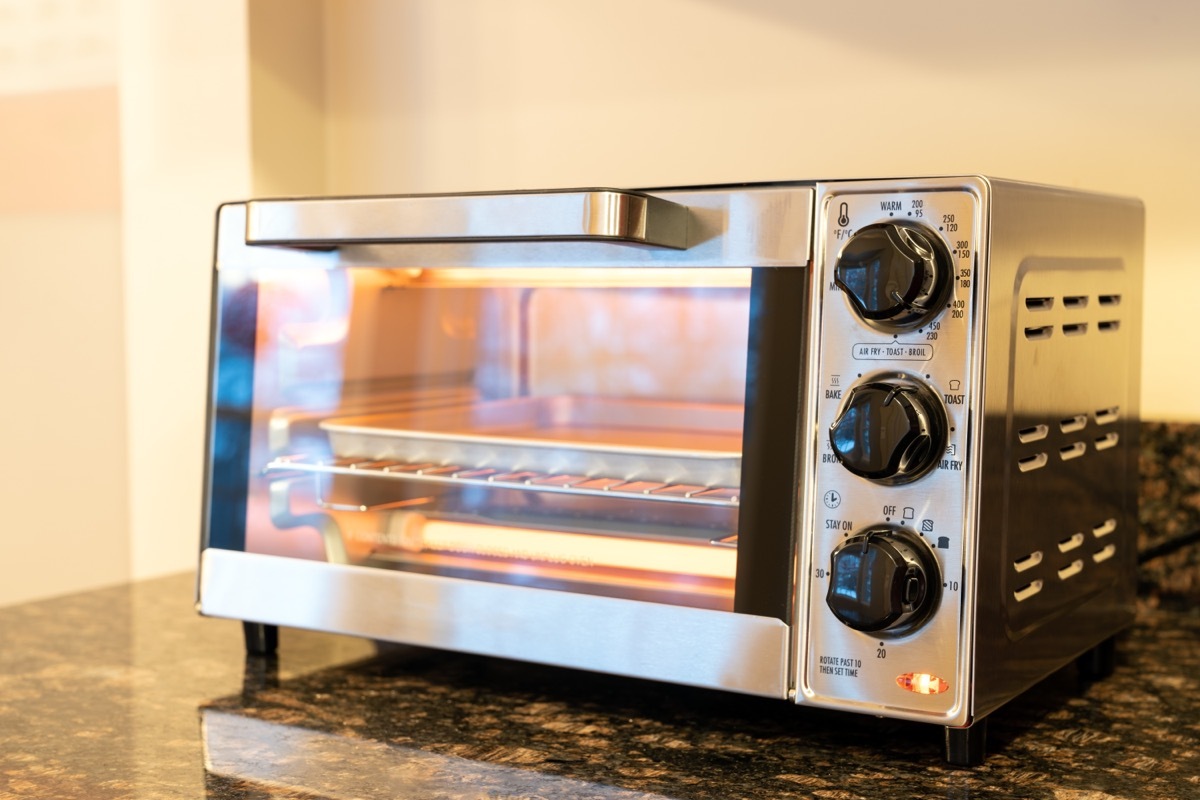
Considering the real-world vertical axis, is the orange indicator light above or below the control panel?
below

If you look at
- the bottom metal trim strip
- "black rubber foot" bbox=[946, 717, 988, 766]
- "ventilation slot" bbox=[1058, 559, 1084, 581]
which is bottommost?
"black rubber foot" bbox=[946, 717, 988, 766]

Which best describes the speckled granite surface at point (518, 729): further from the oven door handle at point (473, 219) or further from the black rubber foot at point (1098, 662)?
the oven door handle at point (473, 219)

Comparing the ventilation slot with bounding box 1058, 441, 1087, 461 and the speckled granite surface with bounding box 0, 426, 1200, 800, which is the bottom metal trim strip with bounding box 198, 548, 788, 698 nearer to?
the speckled granite surface with bounding box 0, 426, 1200, 800

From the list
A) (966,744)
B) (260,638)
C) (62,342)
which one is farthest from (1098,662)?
(62,342)

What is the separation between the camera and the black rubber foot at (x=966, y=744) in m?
0.75

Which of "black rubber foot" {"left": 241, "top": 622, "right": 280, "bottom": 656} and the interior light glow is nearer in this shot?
the interior light glow

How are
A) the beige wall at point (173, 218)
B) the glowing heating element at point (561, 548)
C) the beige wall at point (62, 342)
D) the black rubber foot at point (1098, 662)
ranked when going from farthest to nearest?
the beige wall at point (62, 342)
the beige wall at point (173, 218)
the black rubber foot at point (1098, 662)
the glowing heating element at point (561, 548)

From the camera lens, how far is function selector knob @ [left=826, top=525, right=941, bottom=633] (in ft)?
2.30

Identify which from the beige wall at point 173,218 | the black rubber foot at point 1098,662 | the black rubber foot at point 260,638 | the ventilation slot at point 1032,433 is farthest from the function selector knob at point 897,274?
the beige wall at point 173,218

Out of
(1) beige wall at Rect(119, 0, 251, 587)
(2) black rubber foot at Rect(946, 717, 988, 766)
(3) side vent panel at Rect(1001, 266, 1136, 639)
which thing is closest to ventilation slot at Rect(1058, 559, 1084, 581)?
(3) side vent panel at Rect(1001, 266, 1136, 639)

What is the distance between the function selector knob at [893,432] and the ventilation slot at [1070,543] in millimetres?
177

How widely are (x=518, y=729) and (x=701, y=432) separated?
0.77 feet

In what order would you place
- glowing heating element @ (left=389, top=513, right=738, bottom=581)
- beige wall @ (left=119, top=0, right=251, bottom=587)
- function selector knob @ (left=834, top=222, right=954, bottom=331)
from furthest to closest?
1. beige wall @ (left=119, top=0, right=251, bottom=587)
2. glowing heating element @ (left=389, top=513, right=738, bottom=581)
3. function selector knob @ (left=834, top=222, right=954, bottom=331)

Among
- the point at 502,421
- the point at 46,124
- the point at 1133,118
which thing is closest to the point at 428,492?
the point at 502,421
